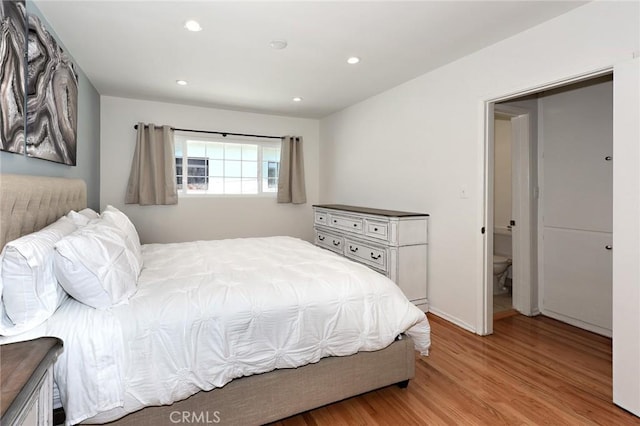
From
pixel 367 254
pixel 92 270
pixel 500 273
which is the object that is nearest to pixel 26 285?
pixel 92 270

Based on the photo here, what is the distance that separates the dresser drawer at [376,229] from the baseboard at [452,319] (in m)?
0.90

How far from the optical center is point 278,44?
2631mm

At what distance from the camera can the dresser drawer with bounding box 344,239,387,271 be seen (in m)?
3.35

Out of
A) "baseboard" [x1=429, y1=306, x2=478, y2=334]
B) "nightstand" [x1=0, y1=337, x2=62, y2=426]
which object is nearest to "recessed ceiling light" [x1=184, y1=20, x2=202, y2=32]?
"nightstand" [x1=0, y1=337, x2=62, y2=426]

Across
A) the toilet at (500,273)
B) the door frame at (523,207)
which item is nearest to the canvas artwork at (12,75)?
the door frame at (523,207)

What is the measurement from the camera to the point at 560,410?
1841 millimetres

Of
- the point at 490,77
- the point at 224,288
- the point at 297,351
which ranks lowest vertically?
the point at 297,351

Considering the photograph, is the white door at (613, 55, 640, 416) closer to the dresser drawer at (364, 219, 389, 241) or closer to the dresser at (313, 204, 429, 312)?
the dresser at (313, 204, 429, 312)

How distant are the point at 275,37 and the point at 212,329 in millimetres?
2181

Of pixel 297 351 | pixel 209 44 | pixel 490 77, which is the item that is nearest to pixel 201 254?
pixel 297 351

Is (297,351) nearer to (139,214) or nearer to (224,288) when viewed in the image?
(224,288)

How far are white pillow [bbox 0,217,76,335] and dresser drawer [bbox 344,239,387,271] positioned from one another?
265 cm

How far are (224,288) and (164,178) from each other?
10.4ft

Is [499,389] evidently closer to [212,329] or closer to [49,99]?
[212,329]
